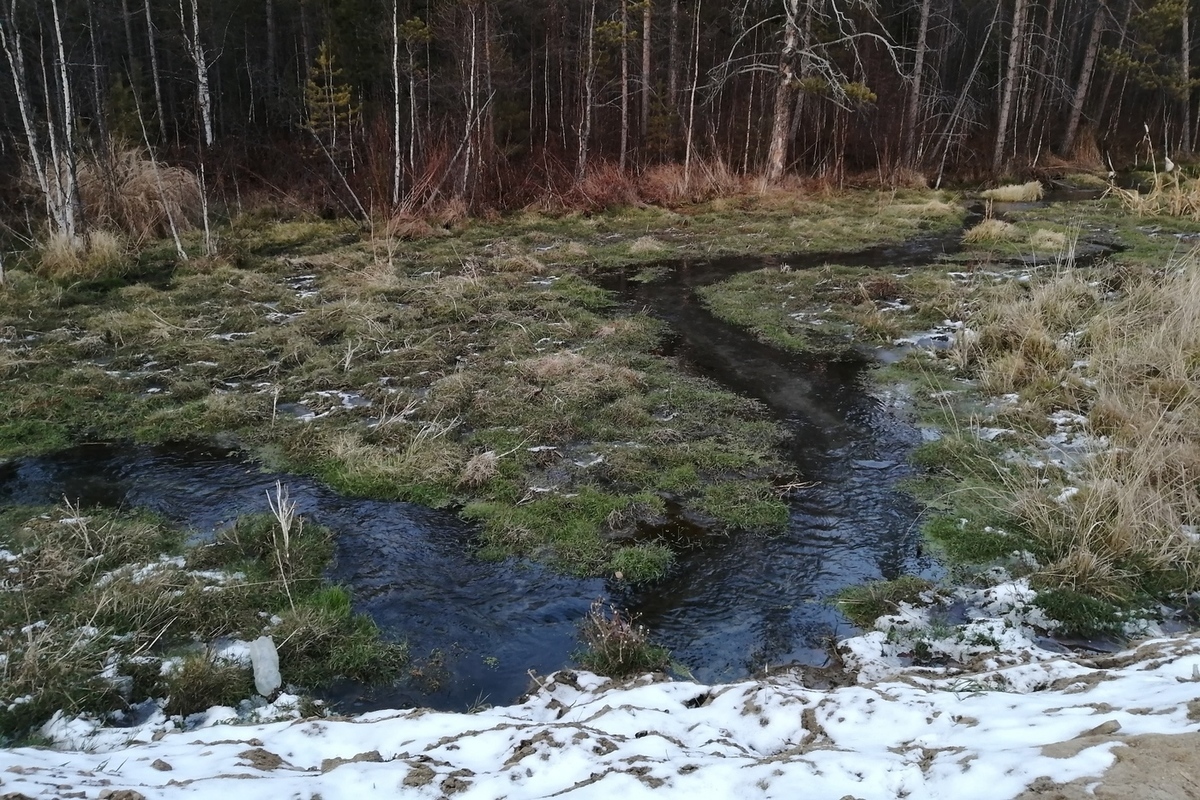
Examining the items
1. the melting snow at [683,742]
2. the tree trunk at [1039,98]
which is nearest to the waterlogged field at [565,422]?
the melting snow at [683,742]

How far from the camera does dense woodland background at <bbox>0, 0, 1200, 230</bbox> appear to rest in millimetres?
14711

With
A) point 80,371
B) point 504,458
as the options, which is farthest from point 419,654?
point 80,371

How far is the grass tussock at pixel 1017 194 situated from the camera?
→ 57.8 feet

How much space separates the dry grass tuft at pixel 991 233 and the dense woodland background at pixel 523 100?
17.5 feet

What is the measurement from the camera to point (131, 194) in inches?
492

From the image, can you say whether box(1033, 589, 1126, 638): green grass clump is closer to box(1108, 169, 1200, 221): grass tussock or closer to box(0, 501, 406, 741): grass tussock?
box(0, 501, 406, 741): grass tussock

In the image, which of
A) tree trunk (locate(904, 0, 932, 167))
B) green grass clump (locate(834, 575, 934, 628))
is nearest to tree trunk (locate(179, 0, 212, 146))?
green grass clump (locate(834, 575, 934, 628))

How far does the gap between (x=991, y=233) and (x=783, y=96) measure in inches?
270

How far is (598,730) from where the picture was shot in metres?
2.93

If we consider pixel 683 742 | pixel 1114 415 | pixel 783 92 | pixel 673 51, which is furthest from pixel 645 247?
pixel 683 742

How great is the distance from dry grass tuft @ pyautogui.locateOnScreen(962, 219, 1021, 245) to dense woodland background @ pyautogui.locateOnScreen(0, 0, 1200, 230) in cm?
533

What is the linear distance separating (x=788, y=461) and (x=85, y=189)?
11.8 meters

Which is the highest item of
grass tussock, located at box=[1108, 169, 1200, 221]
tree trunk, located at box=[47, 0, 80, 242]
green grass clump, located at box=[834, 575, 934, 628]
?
tree trunk, located at box=[47, 0, 80, 242]

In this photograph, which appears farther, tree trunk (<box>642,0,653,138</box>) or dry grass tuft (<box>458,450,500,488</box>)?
tree trunk (<box>642,0,653,138</box>)
